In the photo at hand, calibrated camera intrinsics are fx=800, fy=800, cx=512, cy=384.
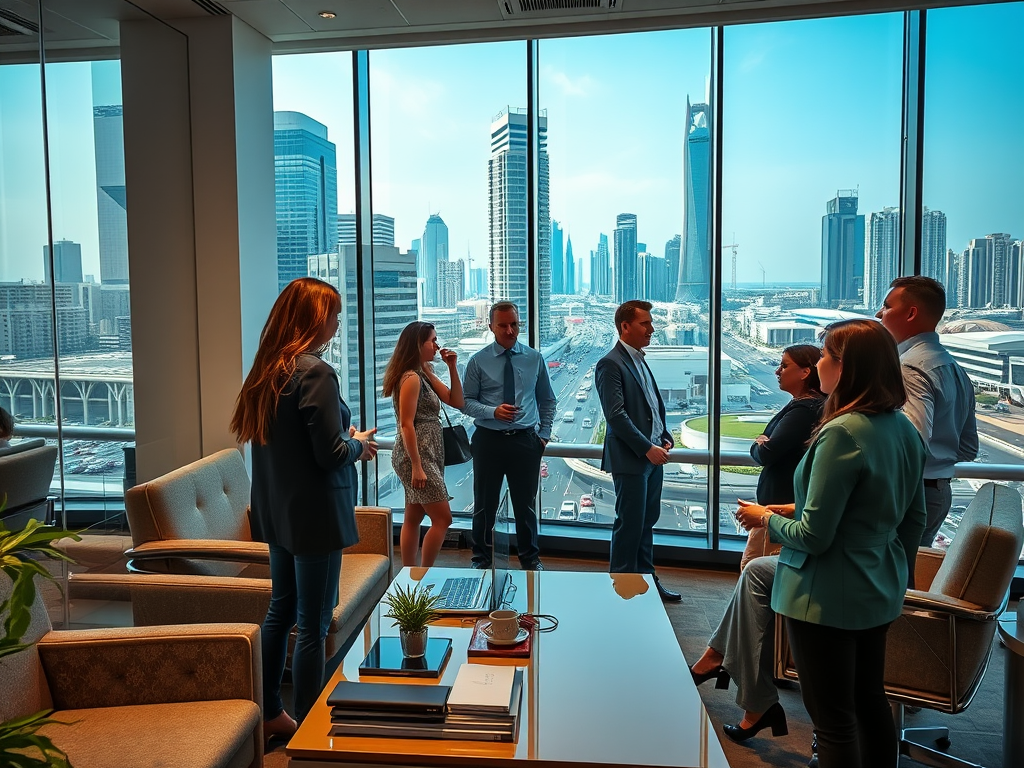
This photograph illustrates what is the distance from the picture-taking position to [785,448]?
3.49 m

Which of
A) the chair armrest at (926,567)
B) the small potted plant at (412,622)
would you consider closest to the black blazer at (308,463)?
the small potted plant at (412,622)

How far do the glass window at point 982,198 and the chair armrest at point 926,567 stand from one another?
1790 millimetres

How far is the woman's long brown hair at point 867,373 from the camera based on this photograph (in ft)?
6.98

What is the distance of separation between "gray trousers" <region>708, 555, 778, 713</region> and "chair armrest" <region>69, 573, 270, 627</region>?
1.75 meters

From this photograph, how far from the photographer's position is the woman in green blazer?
2109mm

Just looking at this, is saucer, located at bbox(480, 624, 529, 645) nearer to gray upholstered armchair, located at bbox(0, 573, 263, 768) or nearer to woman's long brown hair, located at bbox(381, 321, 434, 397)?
gray upholstered armchair, located at bbox(0, 573, 263, 768)

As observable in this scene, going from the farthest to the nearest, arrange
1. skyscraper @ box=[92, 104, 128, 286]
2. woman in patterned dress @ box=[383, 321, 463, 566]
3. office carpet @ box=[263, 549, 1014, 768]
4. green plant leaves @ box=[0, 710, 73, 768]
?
woman in patterned dress @ box=[383, 321, 463, 566]
skyscraper @ box=[92, 104, 128, 286]
office carpet @ box=[263, 549, 1014, 768]
green plant leaves @ box=[0, 710, 73, 768]

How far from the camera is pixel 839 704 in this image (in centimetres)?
220

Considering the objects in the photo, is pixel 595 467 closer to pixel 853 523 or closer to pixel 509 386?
pixel 509 386

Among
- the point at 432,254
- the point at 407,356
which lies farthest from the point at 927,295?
the point at 432,254

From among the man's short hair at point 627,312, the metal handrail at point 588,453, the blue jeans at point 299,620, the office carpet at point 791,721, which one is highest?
the man's short hair at point 627,312

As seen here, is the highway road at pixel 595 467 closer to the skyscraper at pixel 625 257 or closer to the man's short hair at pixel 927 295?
Answer: the skyscraper at pixel 625 257

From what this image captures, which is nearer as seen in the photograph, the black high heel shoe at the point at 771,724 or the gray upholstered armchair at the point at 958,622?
the gray upholstered armchair at the point at 958,622

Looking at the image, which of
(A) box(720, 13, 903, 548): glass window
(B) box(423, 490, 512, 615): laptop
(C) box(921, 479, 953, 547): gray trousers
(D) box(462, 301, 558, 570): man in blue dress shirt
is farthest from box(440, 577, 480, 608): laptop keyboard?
(A) box(720, 13, 903, 548): glass window
